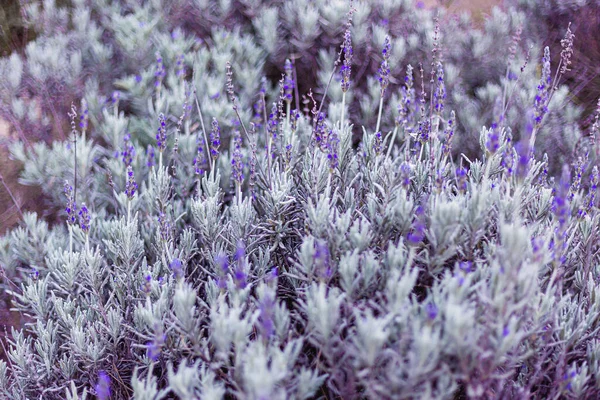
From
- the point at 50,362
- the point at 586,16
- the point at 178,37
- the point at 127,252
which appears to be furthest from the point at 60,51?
the point at 586,16

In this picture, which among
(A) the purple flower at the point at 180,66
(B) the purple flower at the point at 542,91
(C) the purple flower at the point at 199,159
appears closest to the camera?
(B) the purple flower at the point at 542,91

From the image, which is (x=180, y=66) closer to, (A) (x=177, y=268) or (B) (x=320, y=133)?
(B) (x=320, y=133)

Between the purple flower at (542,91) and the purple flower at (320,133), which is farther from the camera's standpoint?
the purple flower at (320,133)

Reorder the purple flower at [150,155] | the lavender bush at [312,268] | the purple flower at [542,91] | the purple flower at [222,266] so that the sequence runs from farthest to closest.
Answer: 1. the purple flower at [150,155]
2. the purple flower at [542,91]
3. the purple flower at [222,266]
4. the lavender bush at [312,268]

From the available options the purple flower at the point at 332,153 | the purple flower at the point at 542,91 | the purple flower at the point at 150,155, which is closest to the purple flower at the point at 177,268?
the purple flower at the point at 332,153

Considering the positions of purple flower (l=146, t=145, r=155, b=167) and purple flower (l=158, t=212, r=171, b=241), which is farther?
purple flower (l=146, t=145, r=155, b=167)

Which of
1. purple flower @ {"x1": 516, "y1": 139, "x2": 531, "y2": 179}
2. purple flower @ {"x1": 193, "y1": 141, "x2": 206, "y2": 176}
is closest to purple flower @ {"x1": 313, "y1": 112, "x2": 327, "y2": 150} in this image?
purple flower @ {"x1": 193, "y1": 141, "x2": 206, "y2": 176}

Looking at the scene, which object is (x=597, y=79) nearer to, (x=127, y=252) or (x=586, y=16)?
(x=586, y=16)

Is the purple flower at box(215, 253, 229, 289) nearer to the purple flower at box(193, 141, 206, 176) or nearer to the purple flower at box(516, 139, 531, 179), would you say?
the purple flower at box(193, 141, 206, 176)

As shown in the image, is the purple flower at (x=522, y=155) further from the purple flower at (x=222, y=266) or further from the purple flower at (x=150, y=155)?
the purple flower at (x=150, y=155)
